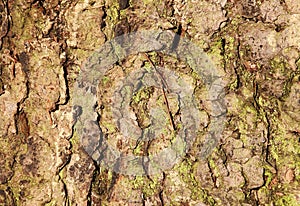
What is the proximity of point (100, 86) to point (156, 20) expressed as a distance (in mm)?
298

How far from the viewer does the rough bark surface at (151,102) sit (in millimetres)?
1501

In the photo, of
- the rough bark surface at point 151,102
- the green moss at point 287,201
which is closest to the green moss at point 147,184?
the rough bark surface at point 151,102

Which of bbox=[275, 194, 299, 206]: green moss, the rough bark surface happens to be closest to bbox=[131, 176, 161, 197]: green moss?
the rough bark surface

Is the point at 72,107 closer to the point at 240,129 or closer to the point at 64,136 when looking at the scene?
the point at 64,136

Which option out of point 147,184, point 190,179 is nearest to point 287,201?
point 190,179

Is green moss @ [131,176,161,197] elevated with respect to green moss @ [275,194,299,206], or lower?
lower

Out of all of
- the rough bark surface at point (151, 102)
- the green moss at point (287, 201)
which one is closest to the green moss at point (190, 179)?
the rough bark surface at point (151, 102)

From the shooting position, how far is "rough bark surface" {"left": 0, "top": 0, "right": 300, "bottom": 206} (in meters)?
1.50

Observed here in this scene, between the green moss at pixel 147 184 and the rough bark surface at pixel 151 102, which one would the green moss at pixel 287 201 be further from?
the green moss at pixel 147 184

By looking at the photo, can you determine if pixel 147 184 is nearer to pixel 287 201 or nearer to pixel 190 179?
pixel 190 179

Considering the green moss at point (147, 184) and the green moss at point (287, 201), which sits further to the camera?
A: the green moss at point (147, 184)

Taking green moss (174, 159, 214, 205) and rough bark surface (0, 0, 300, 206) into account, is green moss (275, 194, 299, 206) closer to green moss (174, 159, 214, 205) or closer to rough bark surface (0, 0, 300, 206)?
rough bark surface (0, 0, 300, 206)

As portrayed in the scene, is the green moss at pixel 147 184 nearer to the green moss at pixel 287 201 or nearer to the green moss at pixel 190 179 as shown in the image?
the green moss at pixel 190 179

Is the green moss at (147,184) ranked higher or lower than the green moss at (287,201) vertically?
lower
